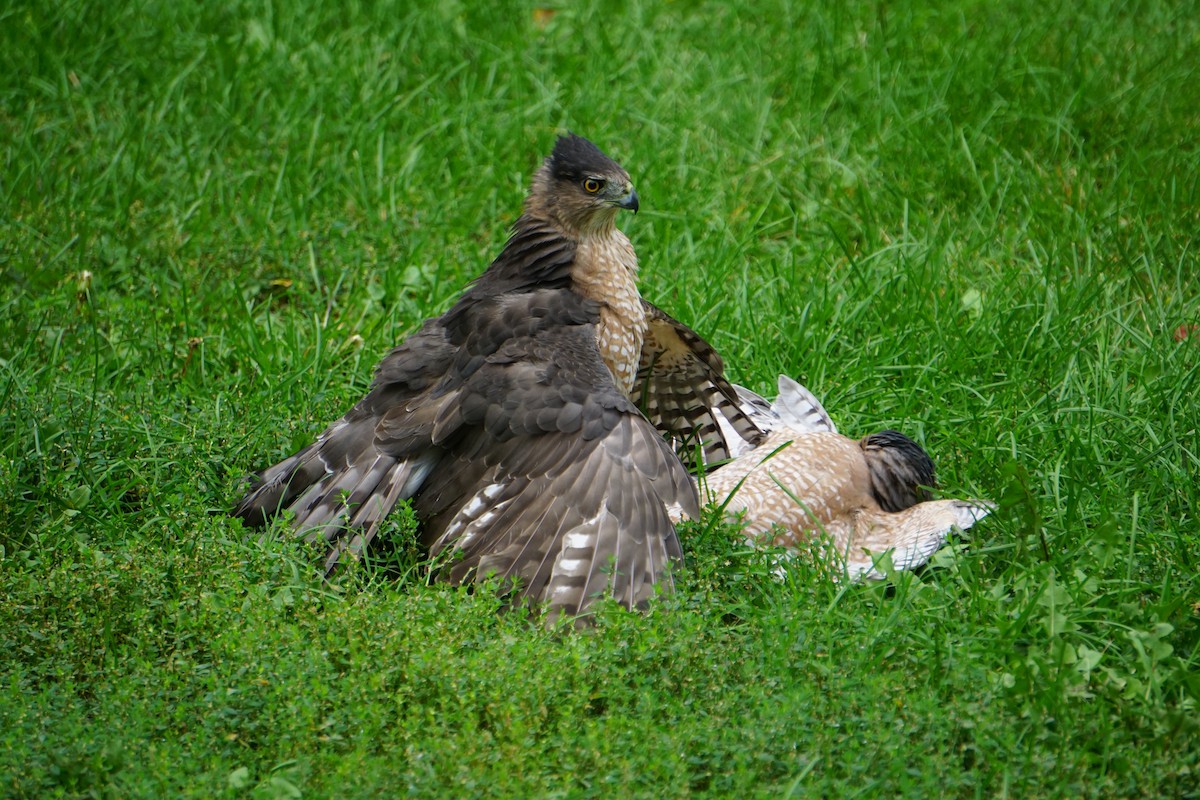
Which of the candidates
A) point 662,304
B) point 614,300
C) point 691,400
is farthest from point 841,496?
point 662,304

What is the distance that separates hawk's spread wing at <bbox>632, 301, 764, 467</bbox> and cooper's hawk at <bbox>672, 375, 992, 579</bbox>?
0.17 metres

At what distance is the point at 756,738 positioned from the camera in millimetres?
3338

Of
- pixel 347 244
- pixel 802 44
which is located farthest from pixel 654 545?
pixel 802 44

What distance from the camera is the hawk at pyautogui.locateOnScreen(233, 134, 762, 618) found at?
4.03 m

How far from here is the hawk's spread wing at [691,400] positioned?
5.29m

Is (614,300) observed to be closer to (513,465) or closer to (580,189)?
(580,189)

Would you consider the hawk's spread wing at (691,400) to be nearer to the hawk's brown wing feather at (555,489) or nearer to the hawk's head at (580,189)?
the hawk's head at (580,189)

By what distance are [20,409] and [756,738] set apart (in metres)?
3.44

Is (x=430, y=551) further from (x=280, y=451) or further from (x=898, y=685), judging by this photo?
(x=898, y=685)

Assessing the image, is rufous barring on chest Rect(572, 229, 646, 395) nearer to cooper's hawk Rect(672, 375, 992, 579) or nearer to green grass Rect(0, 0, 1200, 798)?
cooper's hawk Rect(672, 375, 992, 579)

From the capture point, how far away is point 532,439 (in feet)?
13.8

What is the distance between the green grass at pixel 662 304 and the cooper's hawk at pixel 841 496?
0.57ft

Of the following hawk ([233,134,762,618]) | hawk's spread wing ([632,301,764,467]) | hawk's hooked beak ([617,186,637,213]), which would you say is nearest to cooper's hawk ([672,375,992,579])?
hawk's spread wing ([632,301,764,467])

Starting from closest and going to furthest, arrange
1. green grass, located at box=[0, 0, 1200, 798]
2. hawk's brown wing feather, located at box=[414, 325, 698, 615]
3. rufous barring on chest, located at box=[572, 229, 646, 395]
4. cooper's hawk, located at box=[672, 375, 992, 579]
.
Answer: green grass, located at box=[0, 0, 1200, 798]
hawk's brown wing feather, located at box=[414, 325, 698, 615]
cooper's hawk, located at box=[672, 375, 992, 579]
rufous barring on chest, located at box=[572, 229, 646, 395]
